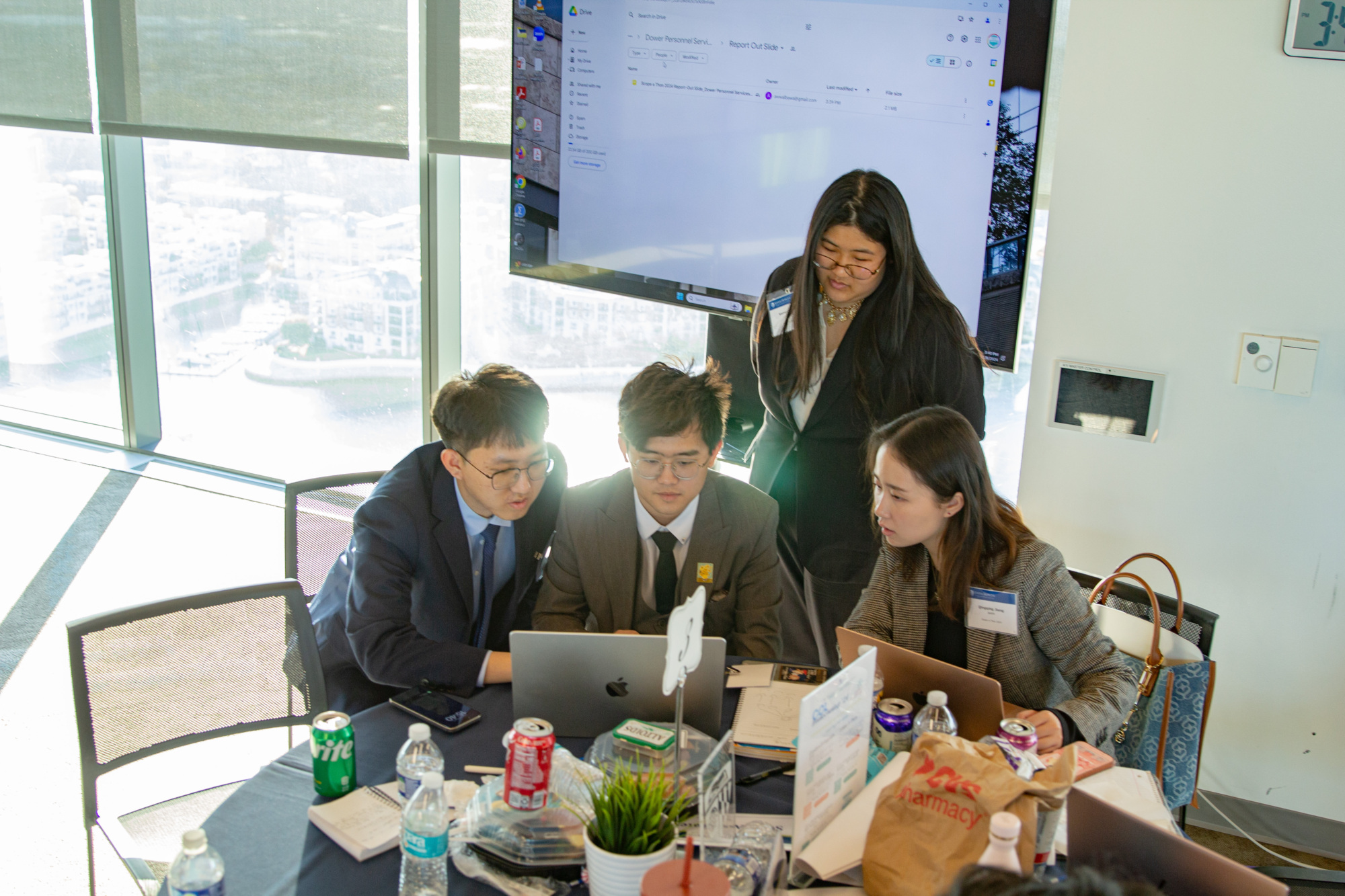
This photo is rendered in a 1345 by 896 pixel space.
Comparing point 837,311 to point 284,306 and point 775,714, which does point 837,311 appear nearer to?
point 775,714

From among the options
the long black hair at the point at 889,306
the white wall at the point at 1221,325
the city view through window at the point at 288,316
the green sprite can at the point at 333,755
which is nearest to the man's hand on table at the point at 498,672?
the green sprite can at the point at 333,755

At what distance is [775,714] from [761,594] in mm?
465

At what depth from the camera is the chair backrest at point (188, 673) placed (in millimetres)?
1712

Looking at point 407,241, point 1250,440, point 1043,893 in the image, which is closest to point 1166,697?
point 1250,440

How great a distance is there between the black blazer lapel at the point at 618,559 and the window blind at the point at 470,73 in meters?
1.97

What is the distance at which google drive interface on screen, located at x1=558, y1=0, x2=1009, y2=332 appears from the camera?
2.61 metres

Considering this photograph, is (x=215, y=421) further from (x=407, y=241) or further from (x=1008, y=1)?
(x=1008, y=1)

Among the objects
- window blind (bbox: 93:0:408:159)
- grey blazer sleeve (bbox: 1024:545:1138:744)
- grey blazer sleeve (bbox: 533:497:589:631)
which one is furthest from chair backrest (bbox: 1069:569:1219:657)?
window blind (bbox: 93:0:408:159)

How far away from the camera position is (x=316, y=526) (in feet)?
8.06

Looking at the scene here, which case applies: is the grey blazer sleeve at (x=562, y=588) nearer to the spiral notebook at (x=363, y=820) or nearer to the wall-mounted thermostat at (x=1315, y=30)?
the spiral notebook at (x=363, y=820)

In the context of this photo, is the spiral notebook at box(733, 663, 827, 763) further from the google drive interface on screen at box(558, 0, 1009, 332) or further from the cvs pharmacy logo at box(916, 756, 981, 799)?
the google drive interface on screen at box(558, 0, 1009, 332)

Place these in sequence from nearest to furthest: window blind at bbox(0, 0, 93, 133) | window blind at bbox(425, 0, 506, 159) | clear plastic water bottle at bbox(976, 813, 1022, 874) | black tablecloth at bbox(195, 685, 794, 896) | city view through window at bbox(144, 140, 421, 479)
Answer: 1. clear plastic water bottle at bbox(976, 813, 1022, 874)
2. black tablecloth at bbox(195, 685, 794, 896)
3. window blind at bbox(425, 0, 506, 159)
4. city view through window at bbox(144, 140, 421, 479)
5. window blind at bbox(0, 0, 93, 133)

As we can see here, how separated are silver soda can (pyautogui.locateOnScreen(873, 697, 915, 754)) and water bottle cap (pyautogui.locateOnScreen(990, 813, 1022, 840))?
0.51m

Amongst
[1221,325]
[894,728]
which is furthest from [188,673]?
[1221,325]
